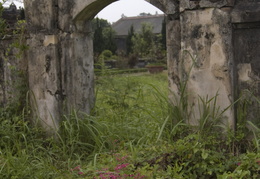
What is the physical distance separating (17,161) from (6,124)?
952mm

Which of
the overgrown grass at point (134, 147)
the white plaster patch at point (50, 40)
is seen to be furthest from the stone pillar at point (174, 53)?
the white plaster patch at point (50, 40)

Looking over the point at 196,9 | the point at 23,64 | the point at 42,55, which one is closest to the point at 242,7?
the point at 196,9

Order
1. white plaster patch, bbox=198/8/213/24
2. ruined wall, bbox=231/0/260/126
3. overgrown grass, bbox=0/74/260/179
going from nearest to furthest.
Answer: overgrown grass, bbox=0/74/260/179
ruined wall, bbox=231/0/260/126
white plaster patch, bbox=198/8/213/24

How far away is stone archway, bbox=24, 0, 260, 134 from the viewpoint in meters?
3.24

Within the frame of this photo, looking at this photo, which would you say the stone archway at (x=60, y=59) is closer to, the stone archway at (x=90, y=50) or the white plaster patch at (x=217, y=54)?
the stone archway at (x=90, y=50)

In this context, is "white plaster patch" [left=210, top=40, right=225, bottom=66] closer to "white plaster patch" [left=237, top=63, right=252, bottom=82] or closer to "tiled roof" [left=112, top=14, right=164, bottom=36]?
"white plaster patch" [left=237, top=63, right=252, bottom=82]

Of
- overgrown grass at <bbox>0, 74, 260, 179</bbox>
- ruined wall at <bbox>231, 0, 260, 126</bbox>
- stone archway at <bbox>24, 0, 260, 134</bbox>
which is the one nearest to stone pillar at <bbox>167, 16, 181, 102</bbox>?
stone archway at <bbox>24, 0, 260, 134</bbox>

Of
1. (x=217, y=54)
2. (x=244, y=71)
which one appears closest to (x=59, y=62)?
(x=217, y=54)

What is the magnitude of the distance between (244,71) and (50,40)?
91.9 inches

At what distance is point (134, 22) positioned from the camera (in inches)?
1451

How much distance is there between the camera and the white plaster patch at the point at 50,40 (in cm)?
443

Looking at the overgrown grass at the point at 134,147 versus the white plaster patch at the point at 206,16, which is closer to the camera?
the overgrown grass at the point at 134,147

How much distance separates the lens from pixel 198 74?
3391mm

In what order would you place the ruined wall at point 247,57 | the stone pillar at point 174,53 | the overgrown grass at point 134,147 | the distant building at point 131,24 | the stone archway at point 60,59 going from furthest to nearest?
the distant building at point 131,24 → the stone archway at point 60,59 → the stone pillar at point 174,53 → the ruined wall at point 247,57 → the overgrown grass at point 134,147
